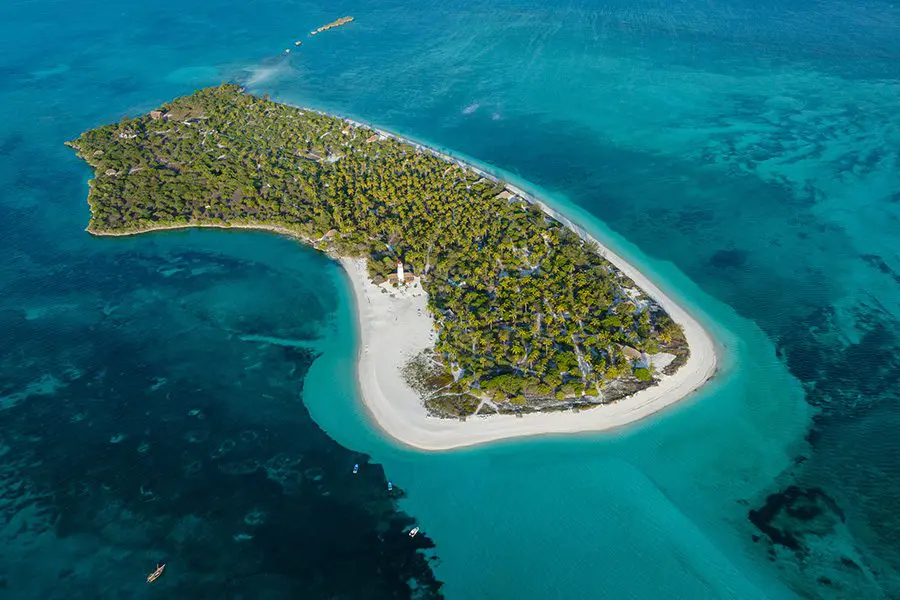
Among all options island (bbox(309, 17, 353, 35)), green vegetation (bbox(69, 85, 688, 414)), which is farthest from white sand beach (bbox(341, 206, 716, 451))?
island (bbox(309, 17, 353, 35))

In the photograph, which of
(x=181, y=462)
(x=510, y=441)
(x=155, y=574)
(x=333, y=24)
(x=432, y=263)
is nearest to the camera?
(x=155, y=574)

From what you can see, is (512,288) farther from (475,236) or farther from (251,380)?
(251,380)

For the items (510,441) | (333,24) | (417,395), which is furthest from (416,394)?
(333,24)

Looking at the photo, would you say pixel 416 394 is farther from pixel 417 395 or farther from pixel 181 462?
pixel 181 462

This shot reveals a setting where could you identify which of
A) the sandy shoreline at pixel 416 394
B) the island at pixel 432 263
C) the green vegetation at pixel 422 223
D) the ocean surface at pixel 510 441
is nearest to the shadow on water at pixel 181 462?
the ocean surface at pixel 510 441

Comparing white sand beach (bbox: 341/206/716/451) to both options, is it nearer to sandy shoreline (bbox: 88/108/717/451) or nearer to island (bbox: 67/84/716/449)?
Result: sandy shoreline (bbox: 88/108/717/451)

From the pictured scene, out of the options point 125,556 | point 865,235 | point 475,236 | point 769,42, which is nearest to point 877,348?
point 865,235

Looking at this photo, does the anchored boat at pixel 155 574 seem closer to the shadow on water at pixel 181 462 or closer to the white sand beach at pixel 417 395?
the shadow on water at pixel 181 462
